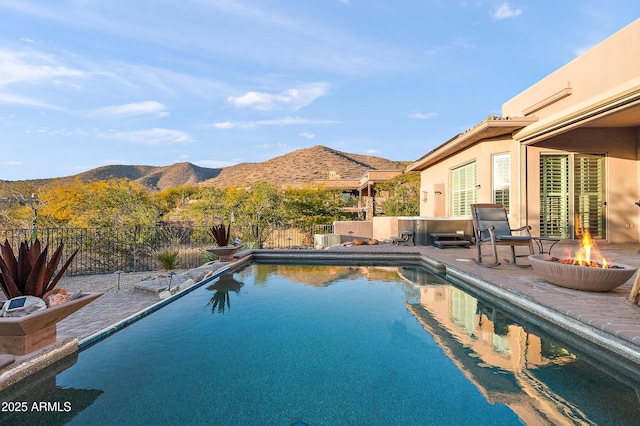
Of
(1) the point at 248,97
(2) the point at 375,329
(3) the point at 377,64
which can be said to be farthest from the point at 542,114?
(1) the point at 248,97

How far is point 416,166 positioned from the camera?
49.0ft

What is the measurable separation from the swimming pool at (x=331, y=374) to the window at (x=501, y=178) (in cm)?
613

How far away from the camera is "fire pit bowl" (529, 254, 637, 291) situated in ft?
12.4

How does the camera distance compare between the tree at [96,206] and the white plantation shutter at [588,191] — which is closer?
the white plantation shutter at [588,191]

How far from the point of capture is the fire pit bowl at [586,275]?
379 centimetres

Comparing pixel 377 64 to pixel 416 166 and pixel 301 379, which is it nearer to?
pixel 416 166

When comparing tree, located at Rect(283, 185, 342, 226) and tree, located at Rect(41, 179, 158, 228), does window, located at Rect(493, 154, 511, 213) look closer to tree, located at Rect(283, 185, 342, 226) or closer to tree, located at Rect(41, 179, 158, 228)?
tree, located at Rect(283, 185, 342, 226)

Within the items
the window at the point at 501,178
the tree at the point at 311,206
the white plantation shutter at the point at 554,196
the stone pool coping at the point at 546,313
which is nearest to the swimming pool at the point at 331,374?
the stone pool coping at the point at 546,313

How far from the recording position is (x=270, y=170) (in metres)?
55.4

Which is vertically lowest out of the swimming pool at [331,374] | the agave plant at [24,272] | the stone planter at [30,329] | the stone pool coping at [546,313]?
the swimming pool at [331,374]

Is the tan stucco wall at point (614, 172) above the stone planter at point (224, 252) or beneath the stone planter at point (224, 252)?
above

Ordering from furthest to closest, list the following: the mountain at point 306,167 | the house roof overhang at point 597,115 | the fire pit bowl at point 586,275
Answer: the mountain at point 306,167, the house roof overhang at point 597,115, the fire pit bowl at point 586,275

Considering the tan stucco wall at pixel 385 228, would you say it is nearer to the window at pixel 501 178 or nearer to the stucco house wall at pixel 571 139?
the stucco house wall at pixel 571 139

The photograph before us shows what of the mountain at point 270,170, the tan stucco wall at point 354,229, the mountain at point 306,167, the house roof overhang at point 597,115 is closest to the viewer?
the house roof overhang at point 597,115
